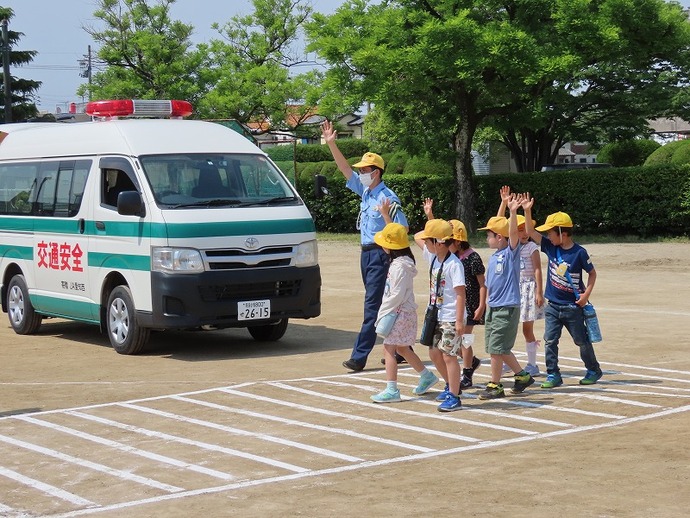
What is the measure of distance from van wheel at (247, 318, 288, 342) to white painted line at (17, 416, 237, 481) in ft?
15.3

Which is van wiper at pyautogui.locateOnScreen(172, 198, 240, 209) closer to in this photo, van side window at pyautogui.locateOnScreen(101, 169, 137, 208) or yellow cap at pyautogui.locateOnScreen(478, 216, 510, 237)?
van side window at pyautogui.locateOnScreen(101, 169, 137, 208)

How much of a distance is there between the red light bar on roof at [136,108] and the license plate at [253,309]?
3263mm

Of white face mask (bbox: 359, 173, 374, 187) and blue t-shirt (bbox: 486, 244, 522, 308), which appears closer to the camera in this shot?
blue t-shirt (bbox: 486, 244, 522, 308)

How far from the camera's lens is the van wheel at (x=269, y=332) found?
44.3ft

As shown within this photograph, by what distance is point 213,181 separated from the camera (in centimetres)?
1280

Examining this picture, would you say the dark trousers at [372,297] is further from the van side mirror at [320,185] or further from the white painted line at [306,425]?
the van side mirror at [320,185]

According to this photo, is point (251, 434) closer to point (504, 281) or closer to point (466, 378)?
point (466, 378)

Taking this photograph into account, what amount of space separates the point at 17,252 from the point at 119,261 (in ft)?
8.25

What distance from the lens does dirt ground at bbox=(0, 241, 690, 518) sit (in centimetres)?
641

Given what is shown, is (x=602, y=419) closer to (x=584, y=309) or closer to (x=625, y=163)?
(x=584, y=309)

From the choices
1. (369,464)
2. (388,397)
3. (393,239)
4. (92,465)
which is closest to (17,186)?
(393,239)

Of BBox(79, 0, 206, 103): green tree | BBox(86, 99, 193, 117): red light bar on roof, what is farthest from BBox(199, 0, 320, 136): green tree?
BBox(86, 99, 193, 117): red light bar on roof

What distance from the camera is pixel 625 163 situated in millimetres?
50844

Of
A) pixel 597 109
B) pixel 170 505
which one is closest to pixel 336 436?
pixel 170 505
